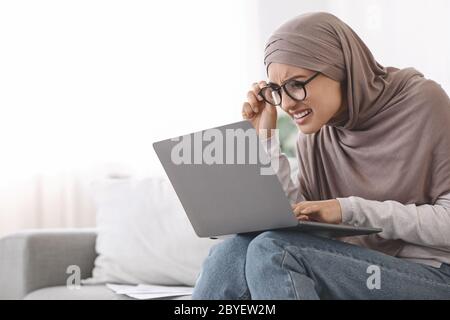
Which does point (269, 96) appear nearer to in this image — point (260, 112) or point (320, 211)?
point (260, 112)

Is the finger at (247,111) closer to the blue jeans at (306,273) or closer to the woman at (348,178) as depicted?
the woman at (348,178)

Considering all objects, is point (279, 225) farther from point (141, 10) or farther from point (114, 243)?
point (141, 10)

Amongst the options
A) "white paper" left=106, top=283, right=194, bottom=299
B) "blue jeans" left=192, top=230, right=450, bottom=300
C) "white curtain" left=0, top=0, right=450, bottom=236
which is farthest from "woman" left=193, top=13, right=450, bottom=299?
"white curtain" left=0, top=0, right=450, bottom=236

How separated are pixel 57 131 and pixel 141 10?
641 millimetres

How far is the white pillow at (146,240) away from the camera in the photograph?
202 centimetres

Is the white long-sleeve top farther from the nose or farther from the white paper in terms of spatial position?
the white paper

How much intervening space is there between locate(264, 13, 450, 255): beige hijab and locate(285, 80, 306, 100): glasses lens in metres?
0.04

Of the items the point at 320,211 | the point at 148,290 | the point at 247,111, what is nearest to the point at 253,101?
the point at 247,111

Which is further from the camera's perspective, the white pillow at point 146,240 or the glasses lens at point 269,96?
the white pillow at point 146,240

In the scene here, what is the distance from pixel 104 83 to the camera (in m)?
2.93

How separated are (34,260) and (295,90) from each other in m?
1.06

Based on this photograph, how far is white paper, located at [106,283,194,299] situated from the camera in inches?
Answer: 71.2

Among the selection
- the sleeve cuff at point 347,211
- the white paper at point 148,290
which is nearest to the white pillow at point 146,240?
the white paper at point 148,290

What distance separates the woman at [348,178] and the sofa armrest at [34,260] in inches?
33.7
